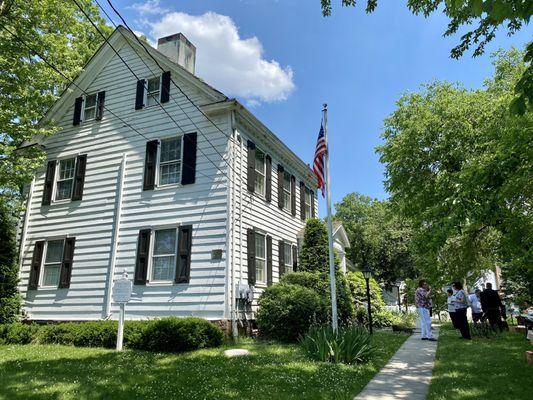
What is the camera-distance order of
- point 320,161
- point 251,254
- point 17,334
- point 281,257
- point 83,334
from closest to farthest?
point 320,161, point 83,334, point 17,334, point 251,254, point 281,257

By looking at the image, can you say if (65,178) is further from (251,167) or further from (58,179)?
(251,167)

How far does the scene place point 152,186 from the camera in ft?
47.3

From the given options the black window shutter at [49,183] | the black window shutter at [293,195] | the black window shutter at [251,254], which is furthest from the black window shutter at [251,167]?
the black window shutter at [49,183]

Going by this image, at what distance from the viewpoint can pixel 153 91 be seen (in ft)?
50.8

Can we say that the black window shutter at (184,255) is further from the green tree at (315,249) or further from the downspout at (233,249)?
the green tree at (315,249)

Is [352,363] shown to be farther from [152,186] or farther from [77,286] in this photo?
[77,286]

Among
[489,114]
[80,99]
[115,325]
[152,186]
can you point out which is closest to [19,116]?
[80,99]

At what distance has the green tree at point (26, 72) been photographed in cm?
1487

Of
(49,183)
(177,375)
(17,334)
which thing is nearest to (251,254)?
(177,375)

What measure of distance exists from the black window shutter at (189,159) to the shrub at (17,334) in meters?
6.46

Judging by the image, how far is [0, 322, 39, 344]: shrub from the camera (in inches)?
500

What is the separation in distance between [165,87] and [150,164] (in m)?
2.88

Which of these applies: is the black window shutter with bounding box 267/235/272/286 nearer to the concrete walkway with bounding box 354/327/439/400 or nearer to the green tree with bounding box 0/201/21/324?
the concrete walkway with bounding box 354/327/439/400

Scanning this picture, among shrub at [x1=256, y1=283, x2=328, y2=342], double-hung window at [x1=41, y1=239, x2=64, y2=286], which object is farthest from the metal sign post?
double-hung window at [x1=41, y1=239, x2=64, y2=286]
